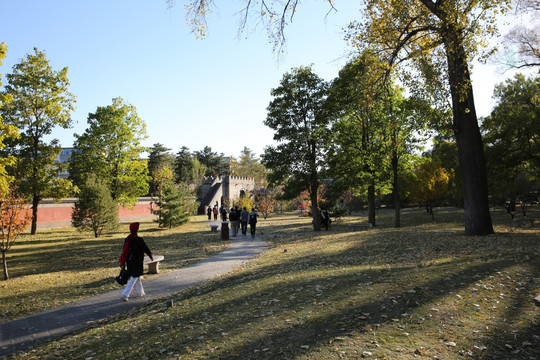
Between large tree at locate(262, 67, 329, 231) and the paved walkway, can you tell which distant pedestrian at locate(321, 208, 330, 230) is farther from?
the paved walkway

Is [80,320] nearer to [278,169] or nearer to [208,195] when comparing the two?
[278,169]

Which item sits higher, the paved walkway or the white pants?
the white pants

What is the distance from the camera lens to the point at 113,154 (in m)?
31.9

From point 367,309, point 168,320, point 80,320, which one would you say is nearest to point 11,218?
point 80,320

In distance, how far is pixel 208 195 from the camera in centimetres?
6303

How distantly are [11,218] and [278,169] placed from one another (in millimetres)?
14701

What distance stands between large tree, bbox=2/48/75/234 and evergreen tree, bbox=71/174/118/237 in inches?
138

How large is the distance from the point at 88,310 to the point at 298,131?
17.0 m

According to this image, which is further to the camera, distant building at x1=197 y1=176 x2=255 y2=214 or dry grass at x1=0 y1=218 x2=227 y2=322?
distant building at x1=197 y1=176 x2=255 y2=214

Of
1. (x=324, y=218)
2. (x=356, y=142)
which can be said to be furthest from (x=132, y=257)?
(x=356, y=142)

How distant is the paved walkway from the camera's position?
6113 mm

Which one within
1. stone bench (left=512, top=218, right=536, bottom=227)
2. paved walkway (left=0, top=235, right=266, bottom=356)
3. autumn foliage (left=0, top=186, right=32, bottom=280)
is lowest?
paved walkway (left=0, top=235, right=266, bottom=356)

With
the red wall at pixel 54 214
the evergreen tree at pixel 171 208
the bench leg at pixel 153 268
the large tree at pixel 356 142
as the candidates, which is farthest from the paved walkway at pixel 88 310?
the red wall at pixel 54 214

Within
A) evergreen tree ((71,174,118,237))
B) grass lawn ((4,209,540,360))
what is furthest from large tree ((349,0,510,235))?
evergreen tree ((71,174,118,237))
